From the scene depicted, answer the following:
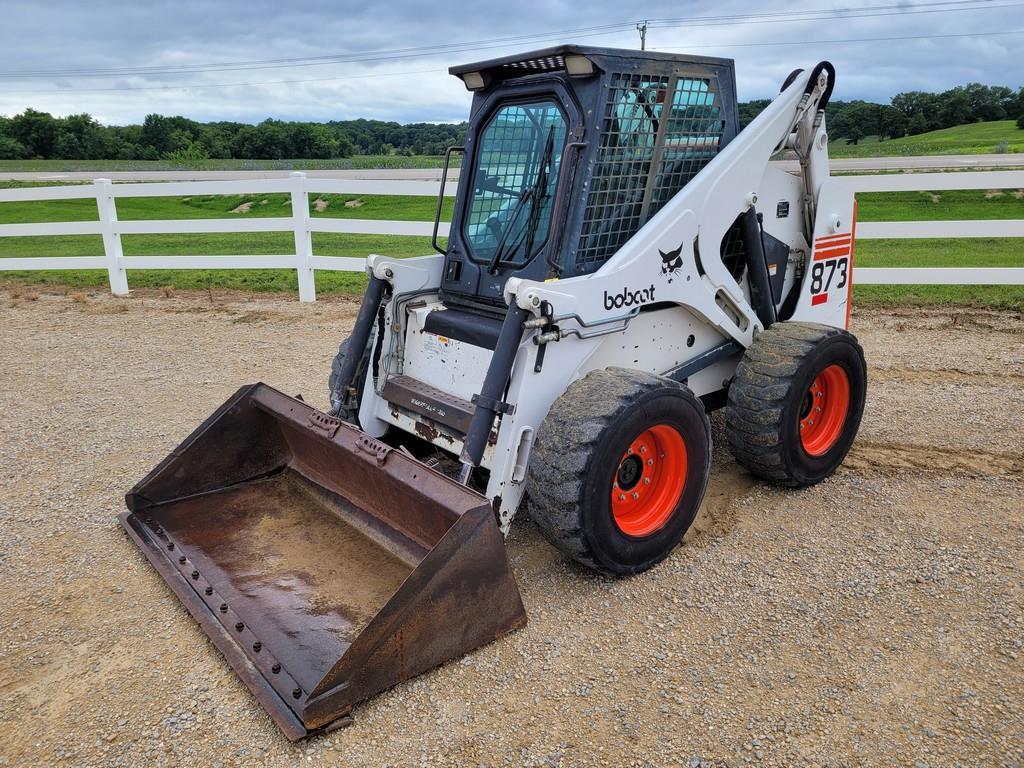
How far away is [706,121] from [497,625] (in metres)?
2.91

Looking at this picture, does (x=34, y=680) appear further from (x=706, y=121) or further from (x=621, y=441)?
(x=706, y=121)

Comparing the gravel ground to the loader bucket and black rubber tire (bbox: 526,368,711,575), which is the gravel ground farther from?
black rubber tire (bbox: 526,368,711,575)

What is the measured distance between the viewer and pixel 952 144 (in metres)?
40.9

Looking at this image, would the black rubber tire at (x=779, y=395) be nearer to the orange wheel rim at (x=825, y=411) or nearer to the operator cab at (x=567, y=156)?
the orange wheel rim at (x=825, y=411)

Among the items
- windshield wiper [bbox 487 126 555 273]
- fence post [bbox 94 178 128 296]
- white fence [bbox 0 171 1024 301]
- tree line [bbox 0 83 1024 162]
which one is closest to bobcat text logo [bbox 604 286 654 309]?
windshield wiper [bbox 487 126 555 273]

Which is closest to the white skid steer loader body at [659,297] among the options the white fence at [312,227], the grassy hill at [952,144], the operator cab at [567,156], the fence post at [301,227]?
the operator cab at [567,156]

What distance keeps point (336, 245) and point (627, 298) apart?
13.7 meters

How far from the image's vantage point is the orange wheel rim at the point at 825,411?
479 cm

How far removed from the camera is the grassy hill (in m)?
35.8


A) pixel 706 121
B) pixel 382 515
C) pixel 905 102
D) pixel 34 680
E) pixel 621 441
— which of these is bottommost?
pixel 34 680

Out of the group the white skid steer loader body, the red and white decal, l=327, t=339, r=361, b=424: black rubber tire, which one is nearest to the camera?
the white skid steer loader body

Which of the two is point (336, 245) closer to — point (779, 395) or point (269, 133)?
point (779, 395)

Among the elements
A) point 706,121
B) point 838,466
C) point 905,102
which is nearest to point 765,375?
point 838,466

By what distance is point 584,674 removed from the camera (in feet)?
10.4
